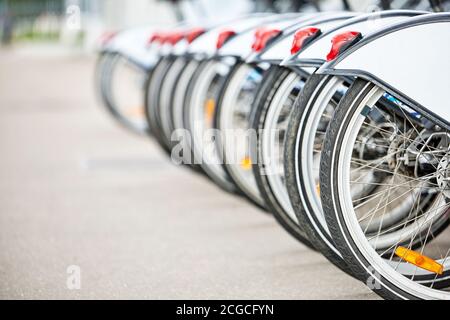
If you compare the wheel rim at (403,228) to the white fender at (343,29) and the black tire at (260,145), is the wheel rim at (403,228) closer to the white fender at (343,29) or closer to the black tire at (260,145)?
the white fender at (343,29)

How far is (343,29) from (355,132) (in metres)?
0.52

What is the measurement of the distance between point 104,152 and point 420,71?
5399mm

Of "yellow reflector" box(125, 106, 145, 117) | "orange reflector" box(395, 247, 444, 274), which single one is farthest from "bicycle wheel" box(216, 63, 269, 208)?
"yellow reflector" box(125, 106, 145, 117)

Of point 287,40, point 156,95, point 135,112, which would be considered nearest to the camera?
point 287,40

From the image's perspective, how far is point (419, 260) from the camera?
3.52m

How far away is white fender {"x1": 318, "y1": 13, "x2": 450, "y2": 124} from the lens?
3303 mm

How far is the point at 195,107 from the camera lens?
6027 millimetres

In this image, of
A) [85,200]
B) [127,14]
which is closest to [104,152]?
[85,200]

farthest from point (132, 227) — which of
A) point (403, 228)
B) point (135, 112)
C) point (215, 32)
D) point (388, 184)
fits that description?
point (135, 112)

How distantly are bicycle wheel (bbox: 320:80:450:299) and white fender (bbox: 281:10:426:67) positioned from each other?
0.96 feet

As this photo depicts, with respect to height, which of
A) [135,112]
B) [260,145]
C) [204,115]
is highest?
[135,112]

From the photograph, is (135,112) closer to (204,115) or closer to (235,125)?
(204,115)
